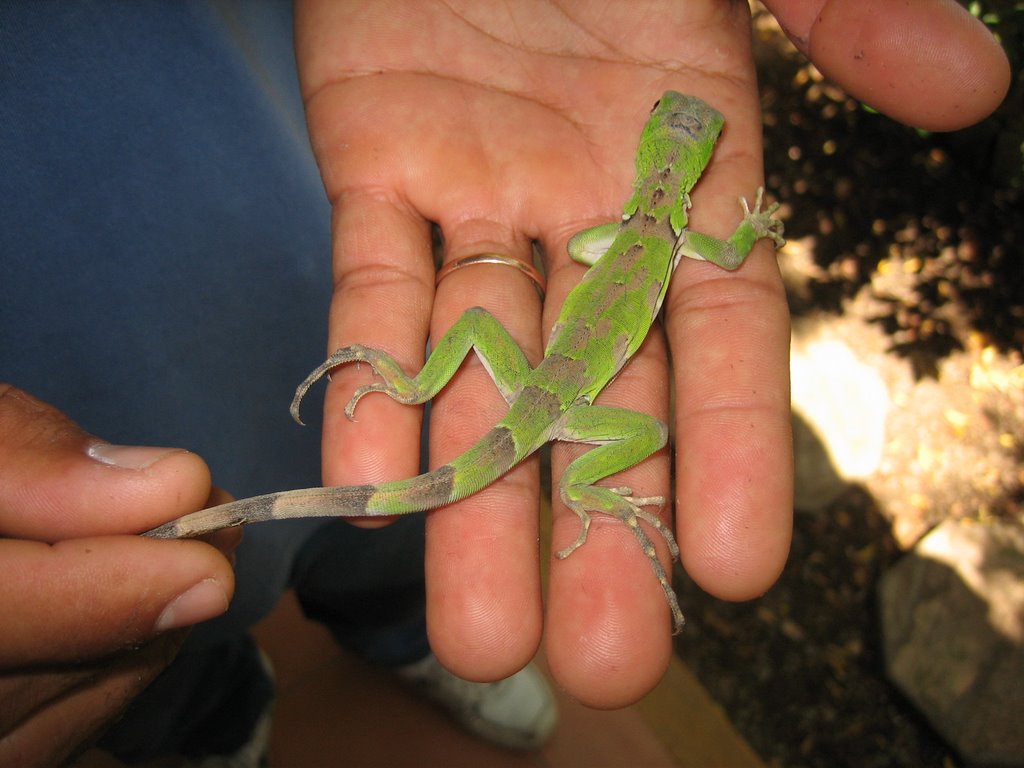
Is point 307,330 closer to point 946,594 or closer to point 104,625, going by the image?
point 104,625

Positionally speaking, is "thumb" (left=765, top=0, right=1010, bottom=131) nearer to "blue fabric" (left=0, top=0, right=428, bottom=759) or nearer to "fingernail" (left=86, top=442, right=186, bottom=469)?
"blue fabric" (left=0, top=0, right=428, bottom=759)

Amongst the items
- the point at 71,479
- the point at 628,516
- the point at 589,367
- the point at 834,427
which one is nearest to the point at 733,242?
the point at 589,367

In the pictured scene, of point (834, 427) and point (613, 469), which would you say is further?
point (834, 427)

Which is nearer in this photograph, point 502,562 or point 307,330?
point 502,562

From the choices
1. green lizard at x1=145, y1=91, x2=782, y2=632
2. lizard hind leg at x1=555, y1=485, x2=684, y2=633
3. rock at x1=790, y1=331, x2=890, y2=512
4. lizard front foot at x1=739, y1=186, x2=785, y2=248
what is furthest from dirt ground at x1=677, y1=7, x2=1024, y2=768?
lizard front foot at x1=739, y1=186, x2=785, y2=248

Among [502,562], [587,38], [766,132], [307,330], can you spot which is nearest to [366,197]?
[307,330]

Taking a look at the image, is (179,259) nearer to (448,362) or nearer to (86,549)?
(448,362)

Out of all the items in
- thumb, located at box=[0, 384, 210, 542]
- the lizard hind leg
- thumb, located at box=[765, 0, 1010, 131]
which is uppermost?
thumb, located at box=[765, 0, 1010, 131]
